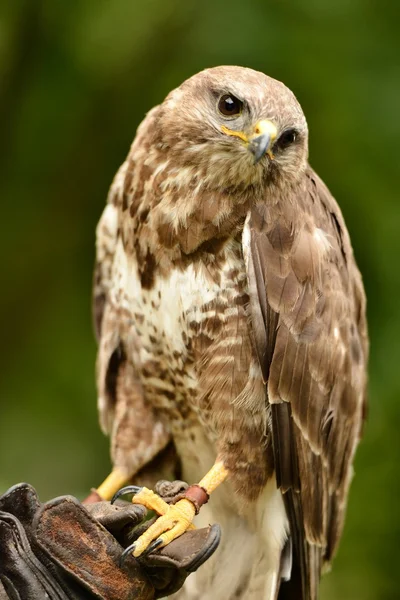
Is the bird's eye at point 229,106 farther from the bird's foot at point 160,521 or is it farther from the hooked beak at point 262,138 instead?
the bird's foot at point 160,521

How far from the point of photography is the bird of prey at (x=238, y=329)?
101 inches

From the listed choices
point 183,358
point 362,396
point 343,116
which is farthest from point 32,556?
point 343,116

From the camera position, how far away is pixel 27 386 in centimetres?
399

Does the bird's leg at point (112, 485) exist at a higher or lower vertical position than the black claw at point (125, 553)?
higher

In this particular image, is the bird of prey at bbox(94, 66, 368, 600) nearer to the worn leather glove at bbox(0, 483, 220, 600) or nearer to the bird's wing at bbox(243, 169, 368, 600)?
the bird's wing at bbox(243, 169, 368, 600)

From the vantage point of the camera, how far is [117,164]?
3922 millimetres

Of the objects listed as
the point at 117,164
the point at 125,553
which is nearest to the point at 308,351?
the point at 125,553

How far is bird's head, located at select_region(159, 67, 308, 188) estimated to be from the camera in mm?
2482

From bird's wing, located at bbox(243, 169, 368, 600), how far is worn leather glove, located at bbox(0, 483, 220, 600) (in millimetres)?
549

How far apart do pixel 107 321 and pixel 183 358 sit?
14.7 inches

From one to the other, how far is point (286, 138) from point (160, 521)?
951mm

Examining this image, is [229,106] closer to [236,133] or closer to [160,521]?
[236,133]

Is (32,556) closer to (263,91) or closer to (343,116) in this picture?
(263,91)

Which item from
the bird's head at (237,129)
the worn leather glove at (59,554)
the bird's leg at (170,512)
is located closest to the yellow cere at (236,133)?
the bird's head at (237,129)
